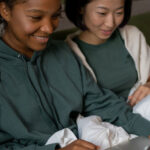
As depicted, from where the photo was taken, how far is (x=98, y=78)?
4.63 ft

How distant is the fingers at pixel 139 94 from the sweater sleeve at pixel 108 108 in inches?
4.2

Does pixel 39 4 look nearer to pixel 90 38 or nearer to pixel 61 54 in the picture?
pixel 61 54

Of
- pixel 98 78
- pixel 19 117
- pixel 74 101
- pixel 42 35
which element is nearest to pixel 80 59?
pixel 98 78

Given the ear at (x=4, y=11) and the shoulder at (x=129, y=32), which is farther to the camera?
the shoulder at (x=129, y=32)

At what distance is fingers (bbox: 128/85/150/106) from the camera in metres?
1.43

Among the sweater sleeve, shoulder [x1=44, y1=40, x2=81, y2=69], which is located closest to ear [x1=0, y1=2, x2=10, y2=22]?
shoulder [x1=44, y1=40, x2=81, y2=69]

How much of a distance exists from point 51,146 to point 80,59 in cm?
50

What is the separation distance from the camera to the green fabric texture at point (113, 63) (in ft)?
4.69

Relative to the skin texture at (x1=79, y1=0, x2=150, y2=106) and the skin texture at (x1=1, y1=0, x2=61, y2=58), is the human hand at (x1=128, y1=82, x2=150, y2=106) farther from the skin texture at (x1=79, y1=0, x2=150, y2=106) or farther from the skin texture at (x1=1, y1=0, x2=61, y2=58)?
the skin texture at (x1=1, y1=0, x2=61, y2=58)

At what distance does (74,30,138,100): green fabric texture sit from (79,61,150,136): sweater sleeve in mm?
121

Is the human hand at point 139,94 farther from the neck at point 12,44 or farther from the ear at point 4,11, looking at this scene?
the ear at point 4,11

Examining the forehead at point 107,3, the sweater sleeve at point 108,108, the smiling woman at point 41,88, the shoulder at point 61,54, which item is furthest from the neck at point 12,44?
the forehead at point 107,3

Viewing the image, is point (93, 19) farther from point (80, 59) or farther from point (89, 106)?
point (89, 106)

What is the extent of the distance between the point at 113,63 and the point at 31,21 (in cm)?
60
